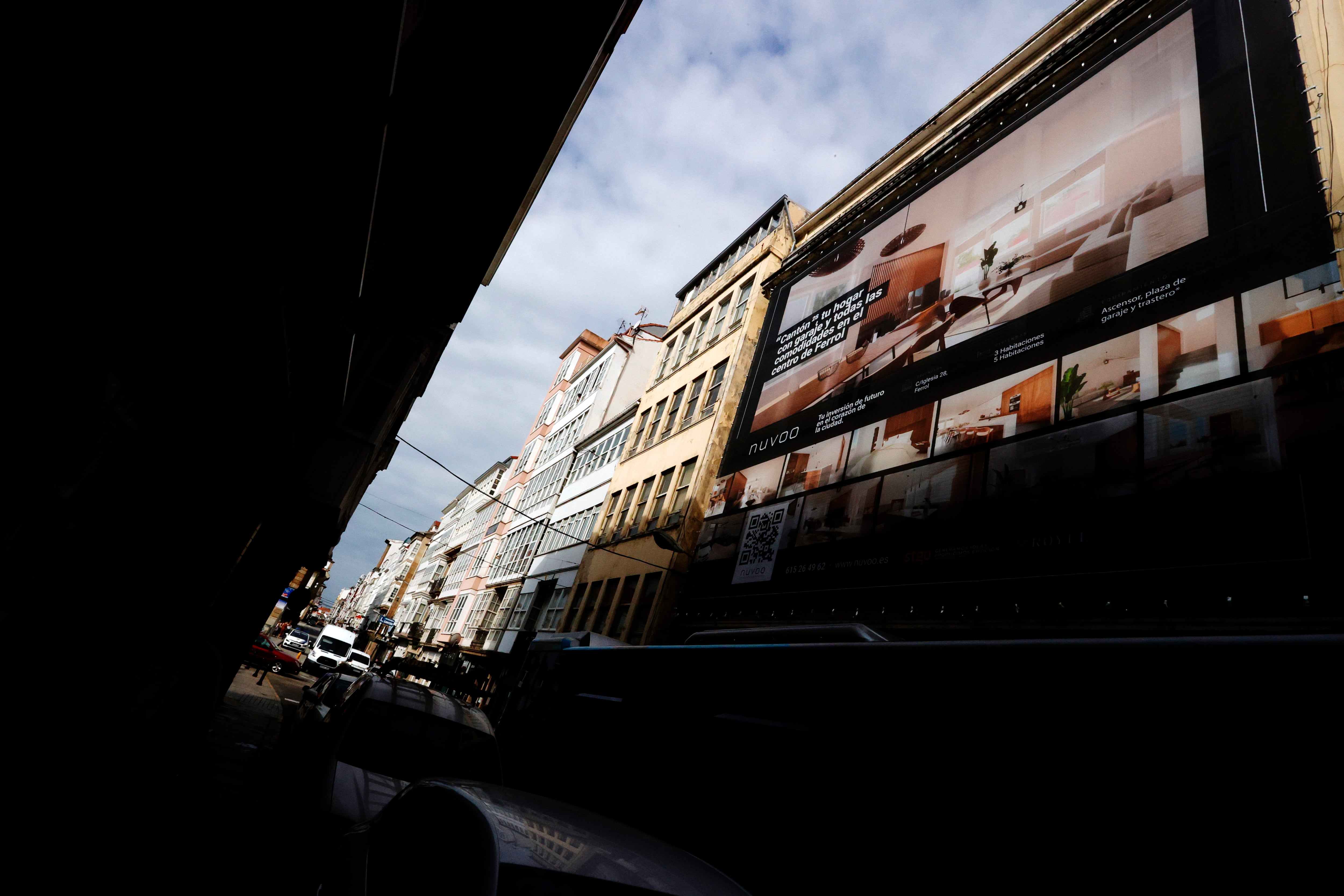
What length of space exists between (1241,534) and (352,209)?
1080 cm

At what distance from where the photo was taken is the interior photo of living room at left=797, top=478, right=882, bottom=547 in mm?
13492

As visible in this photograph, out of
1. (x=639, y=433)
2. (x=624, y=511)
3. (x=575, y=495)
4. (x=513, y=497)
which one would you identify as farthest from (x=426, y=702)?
(x=513, y=497)

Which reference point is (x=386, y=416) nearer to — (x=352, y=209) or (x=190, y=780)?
(x=190, y=780)

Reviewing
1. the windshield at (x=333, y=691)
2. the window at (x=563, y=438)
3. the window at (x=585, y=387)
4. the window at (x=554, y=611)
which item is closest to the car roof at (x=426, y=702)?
the windshield at (x=333, y=691)

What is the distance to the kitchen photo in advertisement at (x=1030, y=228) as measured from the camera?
429 inches

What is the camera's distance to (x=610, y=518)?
2917 cm

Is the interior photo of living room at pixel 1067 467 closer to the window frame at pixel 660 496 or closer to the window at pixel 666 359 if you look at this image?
the window frame at pixel 660 496

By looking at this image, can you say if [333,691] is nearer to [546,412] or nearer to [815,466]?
[815,466]

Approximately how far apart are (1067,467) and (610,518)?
71.1 feet

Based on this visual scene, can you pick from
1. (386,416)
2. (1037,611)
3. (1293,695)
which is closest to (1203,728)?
(1293,695)

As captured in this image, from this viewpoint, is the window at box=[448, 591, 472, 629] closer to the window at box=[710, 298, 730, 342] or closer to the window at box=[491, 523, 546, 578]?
the window at box=[491, 523, 546, 578]

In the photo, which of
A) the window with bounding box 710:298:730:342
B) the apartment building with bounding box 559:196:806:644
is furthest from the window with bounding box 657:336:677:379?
the window with bounding box 710:298:730:342

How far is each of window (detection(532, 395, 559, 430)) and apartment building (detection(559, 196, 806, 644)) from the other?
2122cm

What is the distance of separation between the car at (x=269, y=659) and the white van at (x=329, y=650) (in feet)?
2.46
